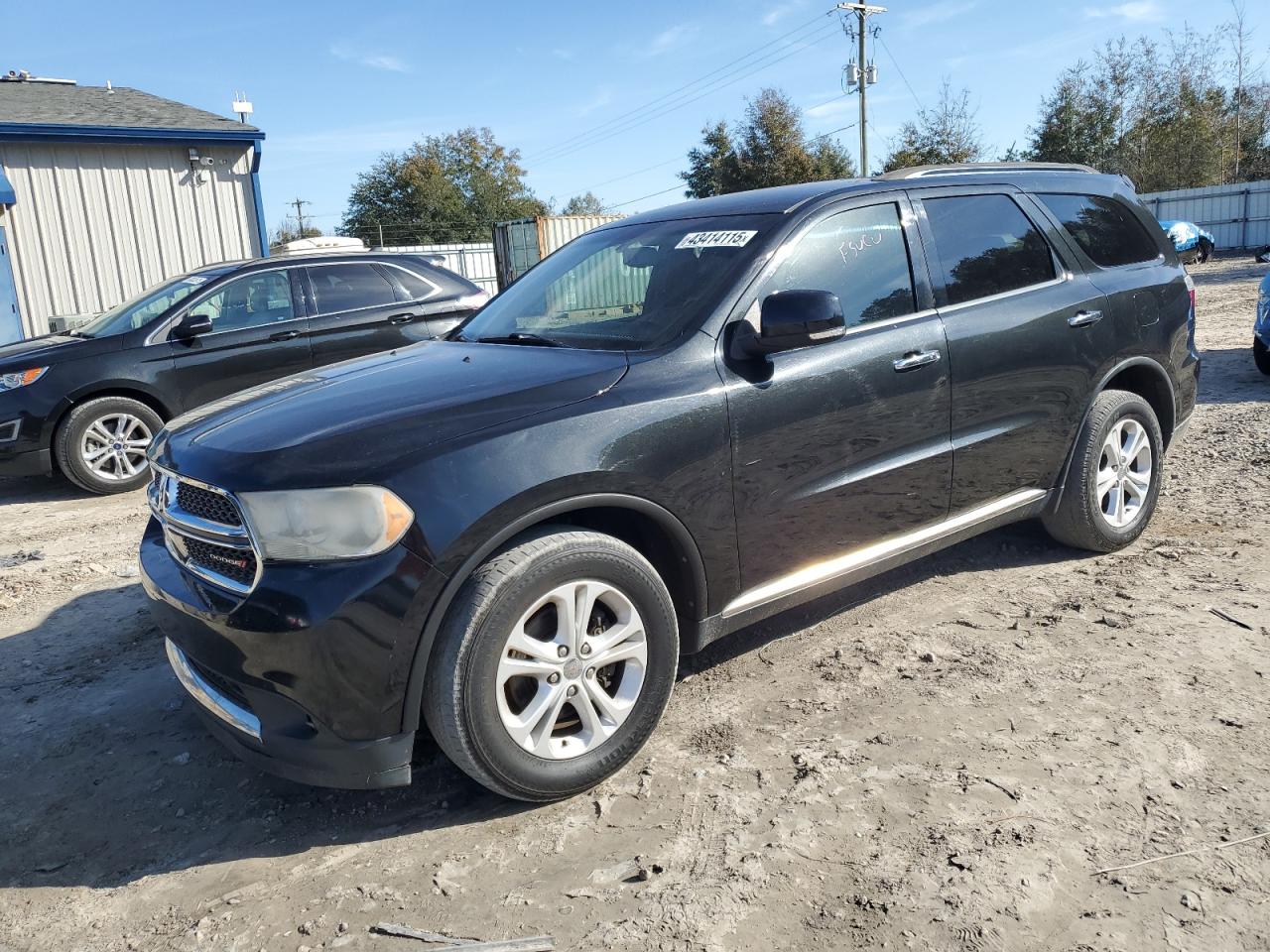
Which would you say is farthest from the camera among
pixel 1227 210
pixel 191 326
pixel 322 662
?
pixel 1227 210

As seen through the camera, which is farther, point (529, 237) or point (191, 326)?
point (529, 237)

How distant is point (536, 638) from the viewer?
278cm

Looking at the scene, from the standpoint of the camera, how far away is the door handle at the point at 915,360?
3.54 metres

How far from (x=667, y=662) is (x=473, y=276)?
22034mm

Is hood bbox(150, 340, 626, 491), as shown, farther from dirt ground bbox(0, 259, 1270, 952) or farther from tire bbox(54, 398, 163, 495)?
tire bbox(54, 398, 163, 495)

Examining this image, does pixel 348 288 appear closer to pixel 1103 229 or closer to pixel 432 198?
pixel 1103 229

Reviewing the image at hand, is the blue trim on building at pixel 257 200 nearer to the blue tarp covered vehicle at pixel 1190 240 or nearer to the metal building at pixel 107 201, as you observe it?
the metal building at pixel 107 201

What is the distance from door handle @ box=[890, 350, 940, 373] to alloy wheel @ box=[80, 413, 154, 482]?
6.06 m

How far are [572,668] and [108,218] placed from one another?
14.8 m

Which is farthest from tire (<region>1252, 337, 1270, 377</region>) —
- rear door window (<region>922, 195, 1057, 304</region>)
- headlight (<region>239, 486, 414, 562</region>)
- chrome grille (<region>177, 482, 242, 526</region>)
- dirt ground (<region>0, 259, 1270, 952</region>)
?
chrome grille (<region>177, 482, 242, 526</region>)

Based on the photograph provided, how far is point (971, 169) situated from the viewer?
4.28 m

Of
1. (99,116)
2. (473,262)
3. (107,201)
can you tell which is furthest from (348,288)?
(473,262)

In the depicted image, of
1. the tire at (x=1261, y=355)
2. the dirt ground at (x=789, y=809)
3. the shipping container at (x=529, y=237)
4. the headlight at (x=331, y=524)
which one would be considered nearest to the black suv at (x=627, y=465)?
the headlight at (x=331, y=524)

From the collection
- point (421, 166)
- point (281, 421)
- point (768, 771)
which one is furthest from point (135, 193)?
point (421, 166)
